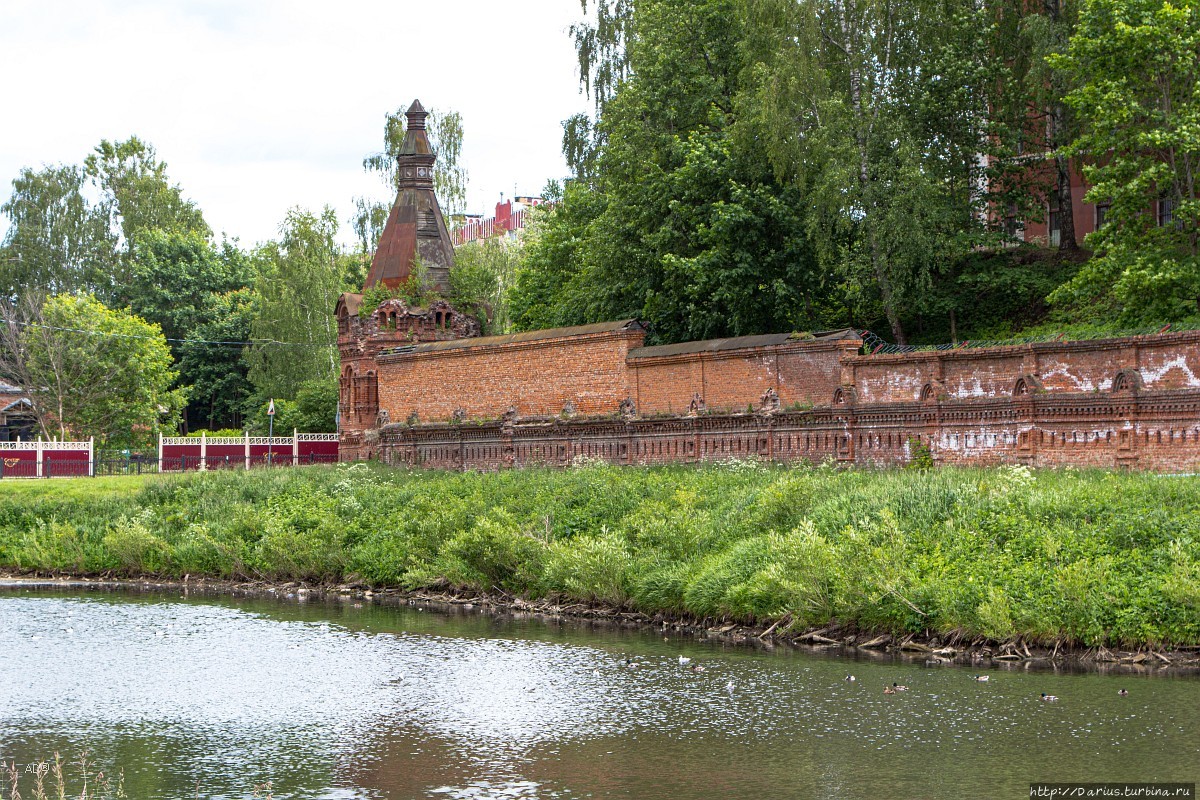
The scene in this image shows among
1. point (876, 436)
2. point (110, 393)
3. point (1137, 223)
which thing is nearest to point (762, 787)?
point (876, 436)

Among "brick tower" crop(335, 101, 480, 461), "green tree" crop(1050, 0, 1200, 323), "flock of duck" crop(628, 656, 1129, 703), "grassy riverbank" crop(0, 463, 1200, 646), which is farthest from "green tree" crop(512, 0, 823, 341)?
"flock of duck" crop(628, 656, 1129, 703)

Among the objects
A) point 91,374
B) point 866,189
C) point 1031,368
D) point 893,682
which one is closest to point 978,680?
point 893,682

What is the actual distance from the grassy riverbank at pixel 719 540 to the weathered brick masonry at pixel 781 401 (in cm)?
120

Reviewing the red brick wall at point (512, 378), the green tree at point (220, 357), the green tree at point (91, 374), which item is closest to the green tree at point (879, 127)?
the red brick wall at point (512, 378)

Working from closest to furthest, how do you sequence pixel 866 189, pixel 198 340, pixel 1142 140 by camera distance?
1. pixel 1142 140
2. pixel 866 189
3. pixel 198 340

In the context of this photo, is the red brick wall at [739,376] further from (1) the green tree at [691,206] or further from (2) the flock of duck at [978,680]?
(2) the flock of duck at [978,680]

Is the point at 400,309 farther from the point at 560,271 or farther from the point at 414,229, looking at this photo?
the point at 560,271

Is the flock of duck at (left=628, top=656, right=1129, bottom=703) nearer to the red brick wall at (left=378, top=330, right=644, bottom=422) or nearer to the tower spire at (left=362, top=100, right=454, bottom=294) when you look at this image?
the red brick wall at (left=378, top=330, right=644, bottom=422)

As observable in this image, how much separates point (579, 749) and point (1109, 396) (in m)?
10.2

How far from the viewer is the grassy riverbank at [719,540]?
14.6 meters

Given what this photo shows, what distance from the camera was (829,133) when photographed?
25.9 m

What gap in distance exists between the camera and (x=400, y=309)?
1345 inches

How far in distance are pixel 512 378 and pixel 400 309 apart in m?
6.36

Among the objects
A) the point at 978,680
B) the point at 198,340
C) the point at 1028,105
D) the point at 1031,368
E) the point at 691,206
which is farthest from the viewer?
the point at 198,340
